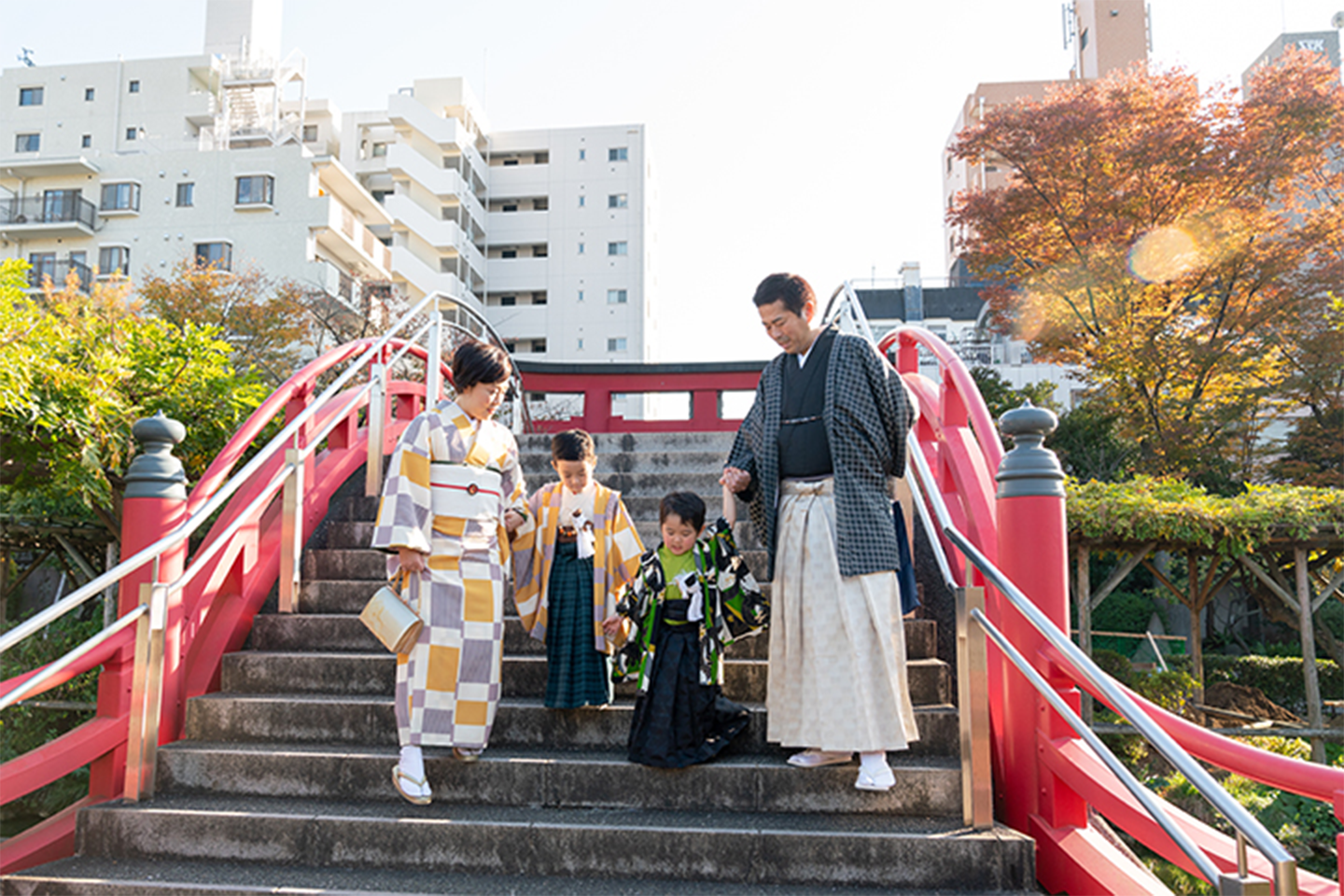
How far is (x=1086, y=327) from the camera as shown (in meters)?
13.4

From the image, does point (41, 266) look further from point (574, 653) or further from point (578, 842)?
point (578, 842)

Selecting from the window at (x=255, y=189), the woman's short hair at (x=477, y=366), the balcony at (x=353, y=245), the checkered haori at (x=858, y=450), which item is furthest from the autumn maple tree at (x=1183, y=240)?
the window at (x=255, y=189)

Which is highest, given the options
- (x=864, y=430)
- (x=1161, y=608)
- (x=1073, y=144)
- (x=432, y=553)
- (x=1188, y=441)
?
(x=1073, y=144)

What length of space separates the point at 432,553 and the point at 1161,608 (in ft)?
53.7

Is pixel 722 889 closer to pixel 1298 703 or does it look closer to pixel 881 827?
pixel 881 827

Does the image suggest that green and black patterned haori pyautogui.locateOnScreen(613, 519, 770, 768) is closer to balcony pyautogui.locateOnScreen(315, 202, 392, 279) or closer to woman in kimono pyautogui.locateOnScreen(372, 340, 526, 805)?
woman in kimono pyautogui.locateOnScreen(372, 340, 526, 805)

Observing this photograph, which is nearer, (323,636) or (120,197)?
(323,636)

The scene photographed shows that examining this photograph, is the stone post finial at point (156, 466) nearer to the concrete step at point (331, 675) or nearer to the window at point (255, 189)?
the concrete step at point (331, 675)

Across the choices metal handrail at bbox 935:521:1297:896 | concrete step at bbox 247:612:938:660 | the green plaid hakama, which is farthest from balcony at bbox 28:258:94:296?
metal handrail at bbox 935:521:1297:896

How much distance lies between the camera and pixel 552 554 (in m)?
4.00

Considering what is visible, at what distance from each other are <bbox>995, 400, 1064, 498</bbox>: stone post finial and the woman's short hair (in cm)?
209

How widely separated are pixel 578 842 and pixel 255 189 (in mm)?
29480

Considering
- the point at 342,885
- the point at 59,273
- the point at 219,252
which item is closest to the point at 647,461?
the point at 342,885

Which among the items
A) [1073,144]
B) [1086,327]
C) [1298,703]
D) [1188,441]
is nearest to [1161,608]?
[1298,703]
